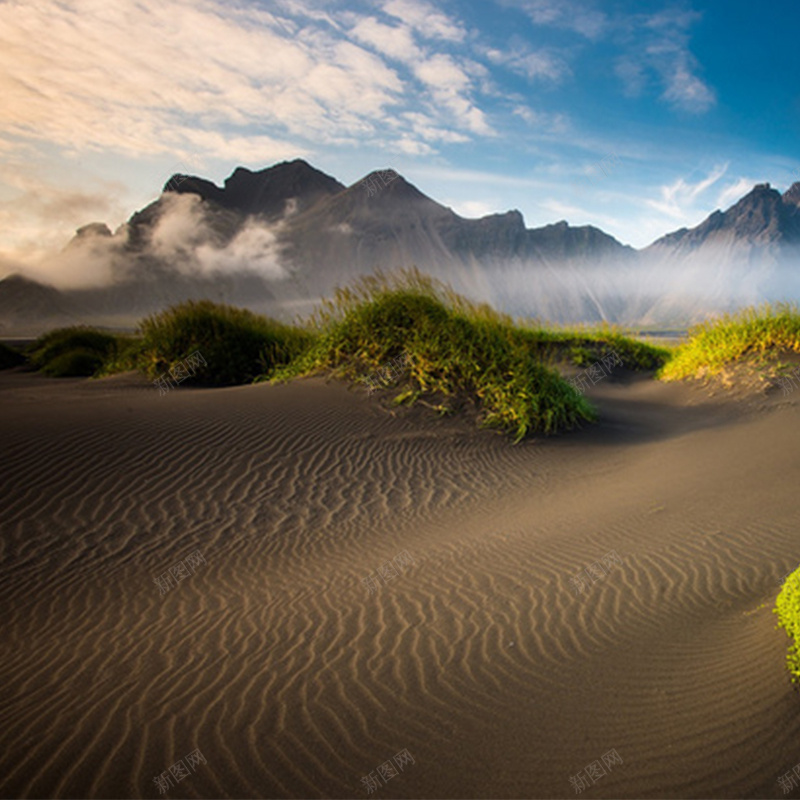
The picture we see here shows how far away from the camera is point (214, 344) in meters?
13.7

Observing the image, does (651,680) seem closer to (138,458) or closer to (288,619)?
(288,619)

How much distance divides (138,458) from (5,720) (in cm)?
431

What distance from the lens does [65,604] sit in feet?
14.3

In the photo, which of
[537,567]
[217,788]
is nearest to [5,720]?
[217,788]

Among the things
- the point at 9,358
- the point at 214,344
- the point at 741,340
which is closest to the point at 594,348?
the point at 741,340

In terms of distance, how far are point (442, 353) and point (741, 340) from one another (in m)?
7.66

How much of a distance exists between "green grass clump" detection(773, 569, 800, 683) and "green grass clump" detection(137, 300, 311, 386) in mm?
11133

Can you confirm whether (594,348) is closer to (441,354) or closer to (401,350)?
(441,354)

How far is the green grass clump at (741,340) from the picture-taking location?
1185 centimetres

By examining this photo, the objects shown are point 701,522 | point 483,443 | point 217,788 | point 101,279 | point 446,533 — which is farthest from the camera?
point 101,279

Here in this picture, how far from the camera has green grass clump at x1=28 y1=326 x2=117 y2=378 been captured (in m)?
18.2

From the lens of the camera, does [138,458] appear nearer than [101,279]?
Yes

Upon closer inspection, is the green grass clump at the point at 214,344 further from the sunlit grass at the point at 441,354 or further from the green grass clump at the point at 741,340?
the green grass clump at the point at 741,340

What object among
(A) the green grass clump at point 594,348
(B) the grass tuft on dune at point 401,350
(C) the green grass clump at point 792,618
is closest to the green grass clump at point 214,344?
(B) the grass tuft on dune at point 401,350
